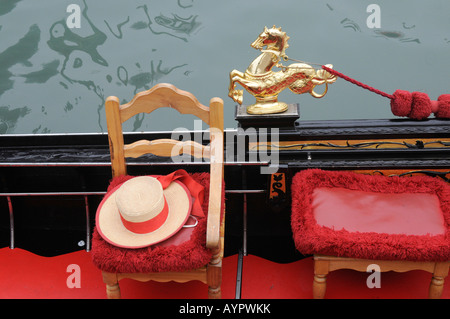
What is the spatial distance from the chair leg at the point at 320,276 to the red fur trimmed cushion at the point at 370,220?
58mm

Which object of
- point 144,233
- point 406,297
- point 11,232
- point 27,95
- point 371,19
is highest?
point 371,19

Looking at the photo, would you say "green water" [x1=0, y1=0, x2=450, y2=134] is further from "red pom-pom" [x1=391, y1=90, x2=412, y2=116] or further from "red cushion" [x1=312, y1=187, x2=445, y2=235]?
"red cushion" [x1=312, y1=187, x2=445, y2=235]

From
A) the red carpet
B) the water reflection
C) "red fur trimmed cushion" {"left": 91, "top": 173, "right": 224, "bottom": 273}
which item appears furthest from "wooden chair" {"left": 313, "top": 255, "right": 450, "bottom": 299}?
the water reflection

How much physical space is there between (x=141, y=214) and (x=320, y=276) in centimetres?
67

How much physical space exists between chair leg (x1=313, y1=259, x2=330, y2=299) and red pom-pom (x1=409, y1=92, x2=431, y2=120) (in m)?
0.77

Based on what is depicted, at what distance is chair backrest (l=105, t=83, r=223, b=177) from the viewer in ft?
4.77

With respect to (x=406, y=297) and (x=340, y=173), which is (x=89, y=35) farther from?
(x=406, y=297)

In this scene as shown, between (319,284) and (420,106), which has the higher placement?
(420,106)

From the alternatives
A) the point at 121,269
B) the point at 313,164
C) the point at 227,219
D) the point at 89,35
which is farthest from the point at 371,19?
the point at 121,269

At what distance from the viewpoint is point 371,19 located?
219 centimetres

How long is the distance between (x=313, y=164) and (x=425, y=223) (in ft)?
1.58

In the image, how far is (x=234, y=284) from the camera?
175 centimetres

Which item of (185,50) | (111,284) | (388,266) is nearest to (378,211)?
(388,266)

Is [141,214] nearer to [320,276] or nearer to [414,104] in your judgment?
[320,276]
